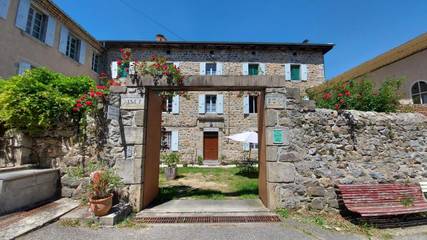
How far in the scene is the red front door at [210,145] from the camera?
45.6 ft

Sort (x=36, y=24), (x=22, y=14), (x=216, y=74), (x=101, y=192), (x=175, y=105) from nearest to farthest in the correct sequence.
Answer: (x=101, y=192)
(x=22, y=14)
(x=36, y=24)
(x=175, y=105)
(x=216, y=74)

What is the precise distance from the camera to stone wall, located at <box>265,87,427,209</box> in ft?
14.0

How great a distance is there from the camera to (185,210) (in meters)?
4.21

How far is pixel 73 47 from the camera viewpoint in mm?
11508

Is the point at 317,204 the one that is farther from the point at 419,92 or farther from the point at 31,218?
the point at 419,92

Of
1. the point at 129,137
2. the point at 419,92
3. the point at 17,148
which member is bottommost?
the point at 17,148

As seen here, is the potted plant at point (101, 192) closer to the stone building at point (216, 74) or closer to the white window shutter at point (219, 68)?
the stone building at point (216, 74)

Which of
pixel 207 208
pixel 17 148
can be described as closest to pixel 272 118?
pixel 207 208

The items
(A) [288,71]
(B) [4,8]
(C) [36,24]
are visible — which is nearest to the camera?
(B) [4,8]

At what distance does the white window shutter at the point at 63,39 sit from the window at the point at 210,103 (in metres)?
8.20

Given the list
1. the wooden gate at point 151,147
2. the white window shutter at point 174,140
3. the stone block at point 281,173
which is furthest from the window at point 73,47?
the stone block at point 281,173

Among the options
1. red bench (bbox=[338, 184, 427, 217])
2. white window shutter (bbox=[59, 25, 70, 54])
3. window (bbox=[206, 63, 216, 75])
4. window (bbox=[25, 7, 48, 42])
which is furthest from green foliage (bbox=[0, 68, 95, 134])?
window (bbox=[206, 63, 216, 75])

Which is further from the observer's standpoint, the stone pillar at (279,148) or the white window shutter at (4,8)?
the white window shutter at (4,8)

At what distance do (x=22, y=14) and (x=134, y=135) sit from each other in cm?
866
